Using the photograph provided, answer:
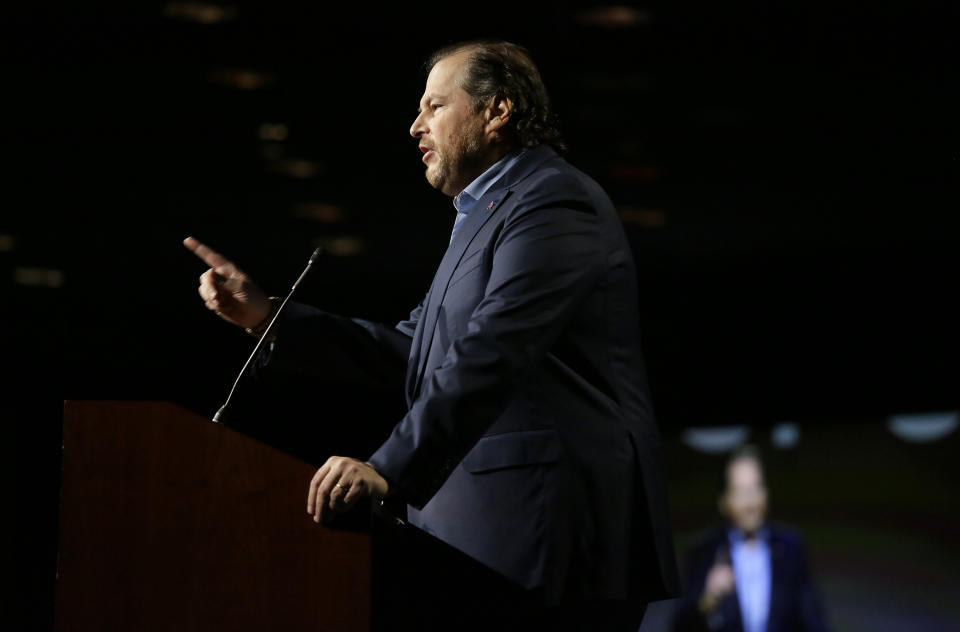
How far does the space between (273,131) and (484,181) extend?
4565mm

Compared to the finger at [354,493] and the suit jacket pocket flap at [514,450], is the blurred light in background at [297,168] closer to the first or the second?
the suit jacket pocket flap at [514,450]

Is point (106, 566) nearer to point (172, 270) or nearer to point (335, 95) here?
point (335, 95)

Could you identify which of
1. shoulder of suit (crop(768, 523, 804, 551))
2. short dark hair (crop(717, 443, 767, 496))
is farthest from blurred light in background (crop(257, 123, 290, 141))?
shoulder of suit (crop(768, 523, 804, 551))

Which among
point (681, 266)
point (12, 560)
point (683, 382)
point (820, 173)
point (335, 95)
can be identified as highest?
point (335, 95)

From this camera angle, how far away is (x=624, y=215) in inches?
287

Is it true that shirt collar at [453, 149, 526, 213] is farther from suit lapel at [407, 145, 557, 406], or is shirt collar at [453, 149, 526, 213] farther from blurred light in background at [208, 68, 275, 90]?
blurred light in background at [208, 68, 275, 90]

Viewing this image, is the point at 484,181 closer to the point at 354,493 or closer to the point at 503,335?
the point at 503,335

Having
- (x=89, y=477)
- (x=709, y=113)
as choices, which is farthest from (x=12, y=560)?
(x=89, y=477)

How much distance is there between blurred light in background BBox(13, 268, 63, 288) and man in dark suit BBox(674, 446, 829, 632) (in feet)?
14.7

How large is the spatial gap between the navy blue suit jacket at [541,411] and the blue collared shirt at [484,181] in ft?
0.36

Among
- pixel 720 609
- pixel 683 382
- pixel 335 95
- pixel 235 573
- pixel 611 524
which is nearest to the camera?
pixel 235 573

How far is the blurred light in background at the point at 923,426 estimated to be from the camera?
21.4 feet

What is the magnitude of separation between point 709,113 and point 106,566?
4.94 metres

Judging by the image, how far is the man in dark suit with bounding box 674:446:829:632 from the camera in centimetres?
627
